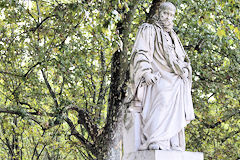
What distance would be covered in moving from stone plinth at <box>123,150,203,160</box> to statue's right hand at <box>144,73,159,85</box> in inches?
39.1

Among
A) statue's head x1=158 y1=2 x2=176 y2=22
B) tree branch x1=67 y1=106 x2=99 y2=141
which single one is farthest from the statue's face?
tree branch x1=67 y1=106 x2=99 y2=141

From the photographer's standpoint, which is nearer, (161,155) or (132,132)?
(161,155)

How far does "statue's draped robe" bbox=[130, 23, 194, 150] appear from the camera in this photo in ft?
19.7

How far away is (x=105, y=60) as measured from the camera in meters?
14.9

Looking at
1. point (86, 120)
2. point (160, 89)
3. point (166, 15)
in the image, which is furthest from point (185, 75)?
point (86, 120)

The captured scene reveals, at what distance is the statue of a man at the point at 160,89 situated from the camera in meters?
6.01

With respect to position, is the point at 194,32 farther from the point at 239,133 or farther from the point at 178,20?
the point at 239,133

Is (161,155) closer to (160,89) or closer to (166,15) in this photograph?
(160,89)

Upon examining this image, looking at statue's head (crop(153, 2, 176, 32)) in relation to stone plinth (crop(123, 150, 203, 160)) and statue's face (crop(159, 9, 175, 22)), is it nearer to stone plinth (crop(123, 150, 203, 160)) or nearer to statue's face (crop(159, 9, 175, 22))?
statue's face (crop(159, 9, 175, 22))

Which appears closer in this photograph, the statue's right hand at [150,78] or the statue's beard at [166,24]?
the statue's right hand at [150,78]

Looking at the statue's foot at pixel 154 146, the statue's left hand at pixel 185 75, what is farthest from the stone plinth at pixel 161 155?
the statue's left hand at pixel 185 75

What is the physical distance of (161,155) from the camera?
5.67 metres

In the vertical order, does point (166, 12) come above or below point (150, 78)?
above

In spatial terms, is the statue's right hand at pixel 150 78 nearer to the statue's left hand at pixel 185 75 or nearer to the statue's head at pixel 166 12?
the statue's left hand at pixel 185 75
